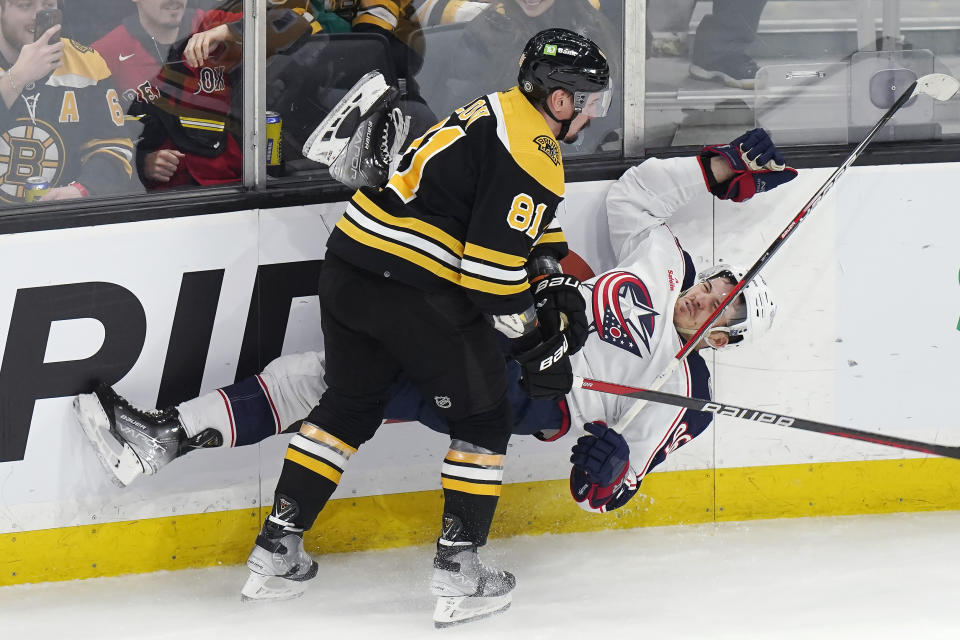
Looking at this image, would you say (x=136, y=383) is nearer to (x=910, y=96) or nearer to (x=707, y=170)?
(x=707, y=170)

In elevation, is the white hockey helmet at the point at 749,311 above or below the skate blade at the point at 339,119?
below

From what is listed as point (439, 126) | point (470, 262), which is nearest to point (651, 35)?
point (439, 126)

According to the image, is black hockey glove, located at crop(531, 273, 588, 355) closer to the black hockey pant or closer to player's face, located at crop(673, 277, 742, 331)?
the black hockey pant

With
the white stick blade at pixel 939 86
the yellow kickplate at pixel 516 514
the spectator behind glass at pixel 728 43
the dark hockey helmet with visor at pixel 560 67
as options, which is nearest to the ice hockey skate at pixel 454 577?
the yellow kickplate at pixel 516 514

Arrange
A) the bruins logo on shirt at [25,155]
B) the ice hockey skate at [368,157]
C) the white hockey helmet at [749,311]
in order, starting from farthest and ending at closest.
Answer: the white hockey helmet at [749,311]
the ice hockey skate at [368,157]
the bruins logo on shirt at [25,155]

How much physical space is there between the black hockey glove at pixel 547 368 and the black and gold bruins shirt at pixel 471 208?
119 millimetres

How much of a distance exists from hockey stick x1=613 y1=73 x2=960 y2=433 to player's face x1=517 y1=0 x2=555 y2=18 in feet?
2.66

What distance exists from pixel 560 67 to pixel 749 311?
2.80ft

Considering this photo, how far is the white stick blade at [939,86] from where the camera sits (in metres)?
2.88

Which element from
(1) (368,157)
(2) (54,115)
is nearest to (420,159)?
(1) (368,157)

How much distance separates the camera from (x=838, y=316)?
306 centimetres

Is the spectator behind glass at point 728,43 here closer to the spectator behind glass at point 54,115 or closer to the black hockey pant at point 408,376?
the black hockey pant at point 408,376

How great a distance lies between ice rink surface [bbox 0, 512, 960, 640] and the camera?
2.47 meters

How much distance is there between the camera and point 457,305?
7.74 ft
